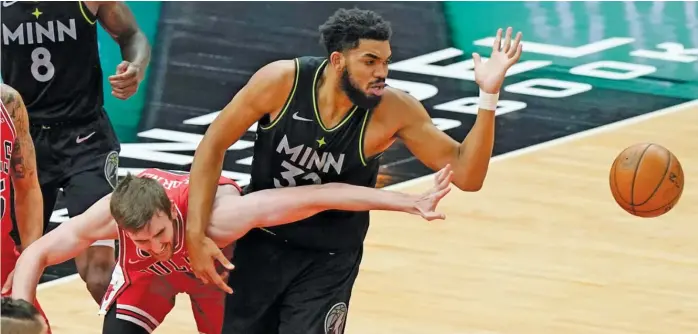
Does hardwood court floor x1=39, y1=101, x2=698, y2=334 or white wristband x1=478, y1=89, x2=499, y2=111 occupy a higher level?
white wristband x1=478, y1=89, x2=499, y2=111

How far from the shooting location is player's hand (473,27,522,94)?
6465 mm

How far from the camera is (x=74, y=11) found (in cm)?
803

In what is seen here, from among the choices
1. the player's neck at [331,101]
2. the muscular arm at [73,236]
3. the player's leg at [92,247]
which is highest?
the player's neck at [331,101]

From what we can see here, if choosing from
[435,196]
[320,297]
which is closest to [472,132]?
[435,196]

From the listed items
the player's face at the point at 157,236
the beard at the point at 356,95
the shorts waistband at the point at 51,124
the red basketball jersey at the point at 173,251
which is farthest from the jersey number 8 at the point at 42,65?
the beard at the point at 356,95

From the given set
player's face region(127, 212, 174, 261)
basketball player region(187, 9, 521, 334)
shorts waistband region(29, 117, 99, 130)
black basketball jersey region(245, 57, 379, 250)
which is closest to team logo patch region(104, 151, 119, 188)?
shorts waistband region(29, 117, 99, 130)

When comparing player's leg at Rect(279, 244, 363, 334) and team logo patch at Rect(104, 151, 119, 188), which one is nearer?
player's leg at Rect(279, 244, 363, 334)

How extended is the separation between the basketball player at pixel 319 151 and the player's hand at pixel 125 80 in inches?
42.3

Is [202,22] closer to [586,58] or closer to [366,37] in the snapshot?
[586,58]

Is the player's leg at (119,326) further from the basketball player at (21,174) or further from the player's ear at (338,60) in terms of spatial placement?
the player's ear at (338,60)

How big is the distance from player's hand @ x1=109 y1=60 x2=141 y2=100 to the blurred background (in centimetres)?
287

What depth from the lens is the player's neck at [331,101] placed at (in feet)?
21.8

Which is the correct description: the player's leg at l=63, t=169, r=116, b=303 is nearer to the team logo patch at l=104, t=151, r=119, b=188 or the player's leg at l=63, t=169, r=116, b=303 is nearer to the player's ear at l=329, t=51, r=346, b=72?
the team logo patch at l=104, t=151, r=119, b=188

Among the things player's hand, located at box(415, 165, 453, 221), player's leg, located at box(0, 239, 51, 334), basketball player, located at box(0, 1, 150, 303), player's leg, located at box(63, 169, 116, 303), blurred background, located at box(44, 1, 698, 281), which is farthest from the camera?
blurred background, located at box(44, 1, 698, 281)
